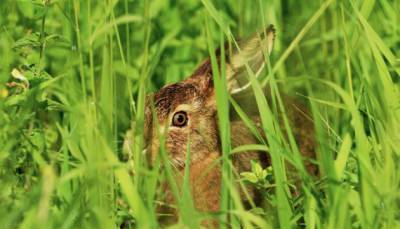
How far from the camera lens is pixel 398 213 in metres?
3.52

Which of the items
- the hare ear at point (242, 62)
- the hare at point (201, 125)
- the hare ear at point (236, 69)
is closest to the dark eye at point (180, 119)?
the hare at point (201, 125)

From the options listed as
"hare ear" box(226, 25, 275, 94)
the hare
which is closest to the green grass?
the hare

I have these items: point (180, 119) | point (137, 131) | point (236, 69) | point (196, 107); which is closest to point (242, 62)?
point (236, 69)

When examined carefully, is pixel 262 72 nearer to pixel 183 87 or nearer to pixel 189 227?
pixel 183 87

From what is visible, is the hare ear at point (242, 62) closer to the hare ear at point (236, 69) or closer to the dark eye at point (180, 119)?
the hare ear at point (236, 69)

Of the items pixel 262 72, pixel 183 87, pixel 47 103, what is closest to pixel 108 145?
pixel 47 103

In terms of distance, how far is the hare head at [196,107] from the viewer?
15.3 feet

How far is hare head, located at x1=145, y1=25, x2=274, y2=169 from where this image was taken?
4672 millimetres

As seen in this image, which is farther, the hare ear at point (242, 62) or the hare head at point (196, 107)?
the hare ear at point (242, 62)

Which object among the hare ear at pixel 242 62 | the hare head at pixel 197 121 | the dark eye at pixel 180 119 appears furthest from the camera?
the hare ear at pixel 242 62

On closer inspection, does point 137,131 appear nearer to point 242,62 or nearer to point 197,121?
point 197,121

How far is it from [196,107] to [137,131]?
122 cm

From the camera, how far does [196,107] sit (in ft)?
16.1

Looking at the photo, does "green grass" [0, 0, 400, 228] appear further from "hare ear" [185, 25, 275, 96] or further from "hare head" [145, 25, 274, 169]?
"hare ear" [185, 25, 275, 96]
